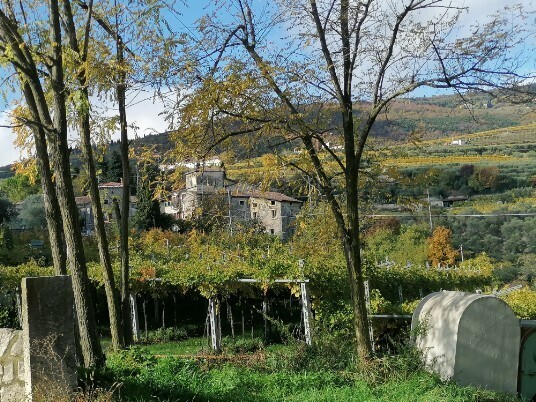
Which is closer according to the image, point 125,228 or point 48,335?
point 48,335

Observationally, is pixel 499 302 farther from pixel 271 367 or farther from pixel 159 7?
pixel 159 7

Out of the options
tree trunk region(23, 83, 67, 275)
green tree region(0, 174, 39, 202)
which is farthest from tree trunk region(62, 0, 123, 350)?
green tree region(0, 174, 39, 202)

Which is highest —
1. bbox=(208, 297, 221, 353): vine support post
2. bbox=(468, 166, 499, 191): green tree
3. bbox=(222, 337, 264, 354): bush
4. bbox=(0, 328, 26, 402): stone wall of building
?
bbox=(468, 166, 499, 191): green tree

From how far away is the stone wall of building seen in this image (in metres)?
6.34

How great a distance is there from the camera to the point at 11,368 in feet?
21.2

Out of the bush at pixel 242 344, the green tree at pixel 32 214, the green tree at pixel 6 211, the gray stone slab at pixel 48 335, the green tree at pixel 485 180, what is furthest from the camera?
the green tree at pixel 485 180

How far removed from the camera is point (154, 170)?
12586 mm

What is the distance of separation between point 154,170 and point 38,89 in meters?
3.75

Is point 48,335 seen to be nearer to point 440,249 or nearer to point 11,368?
point 11,368

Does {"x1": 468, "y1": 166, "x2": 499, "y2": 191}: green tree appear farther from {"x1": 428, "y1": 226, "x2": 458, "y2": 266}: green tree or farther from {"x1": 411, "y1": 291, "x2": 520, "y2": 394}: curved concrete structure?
{"x1": 411, "y1": 291, "x2": 520, "y2": 394}: curved concrete structure

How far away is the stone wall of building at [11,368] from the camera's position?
6336 mm

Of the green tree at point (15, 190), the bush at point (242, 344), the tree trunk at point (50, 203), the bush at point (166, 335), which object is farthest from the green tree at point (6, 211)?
the tree trunk at point (50, 203)

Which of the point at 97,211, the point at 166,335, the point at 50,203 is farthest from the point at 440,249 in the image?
the point at 50,203

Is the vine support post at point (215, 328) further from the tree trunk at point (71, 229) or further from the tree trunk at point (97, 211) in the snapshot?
the tree trunk at point (71, 229)
